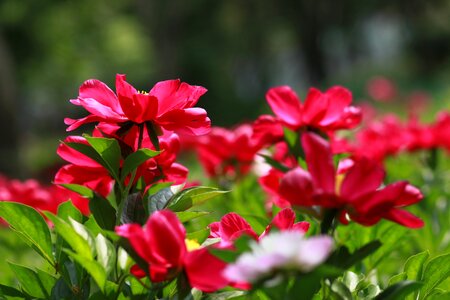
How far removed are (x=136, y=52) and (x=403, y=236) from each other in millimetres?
15706

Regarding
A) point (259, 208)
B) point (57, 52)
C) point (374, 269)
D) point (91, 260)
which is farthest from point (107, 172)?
point (57, 52)

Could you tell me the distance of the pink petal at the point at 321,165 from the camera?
28.6 inches

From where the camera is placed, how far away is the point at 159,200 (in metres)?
0.94

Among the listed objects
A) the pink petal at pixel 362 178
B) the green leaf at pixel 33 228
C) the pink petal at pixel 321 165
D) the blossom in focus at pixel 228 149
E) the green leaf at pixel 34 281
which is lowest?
the blossom in focus at pixel 228 149

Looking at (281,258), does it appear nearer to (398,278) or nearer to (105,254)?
(105,254)

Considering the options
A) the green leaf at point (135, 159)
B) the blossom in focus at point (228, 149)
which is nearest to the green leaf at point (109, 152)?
the green leaf at point (135, 159)

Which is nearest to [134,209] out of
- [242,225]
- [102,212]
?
[102,212]

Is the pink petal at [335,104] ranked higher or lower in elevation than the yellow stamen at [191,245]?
lower

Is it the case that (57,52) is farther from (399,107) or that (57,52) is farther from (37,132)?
(37,132)

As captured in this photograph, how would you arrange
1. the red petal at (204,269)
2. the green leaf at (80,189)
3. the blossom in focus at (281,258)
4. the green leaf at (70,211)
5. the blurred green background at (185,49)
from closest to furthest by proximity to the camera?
1. the blossom in focus at (281,258)
2. the red petal at (204,269)
3. the green leaf at (80,189)
4. the green leaf at (70,211)
5. the blurred green background at (185,49)

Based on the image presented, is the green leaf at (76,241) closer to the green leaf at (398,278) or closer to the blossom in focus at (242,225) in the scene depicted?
the blossom in focus at (242,225)

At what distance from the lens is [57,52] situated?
43.0 ft

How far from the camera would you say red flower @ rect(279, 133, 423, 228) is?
28.5 inches

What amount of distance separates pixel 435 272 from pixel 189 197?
0.34 metres
